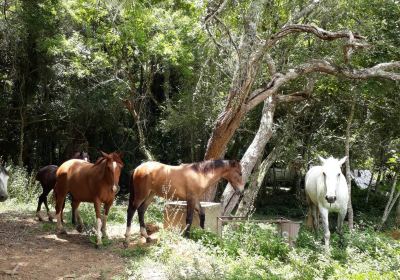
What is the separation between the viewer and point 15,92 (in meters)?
17.1

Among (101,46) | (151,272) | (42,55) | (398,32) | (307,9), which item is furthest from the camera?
(42,55)

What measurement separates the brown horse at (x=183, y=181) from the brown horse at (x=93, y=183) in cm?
45

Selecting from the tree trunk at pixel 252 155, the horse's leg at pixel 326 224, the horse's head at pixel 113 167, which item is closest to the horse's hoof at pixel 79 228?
the horse's head at pixel 113 167

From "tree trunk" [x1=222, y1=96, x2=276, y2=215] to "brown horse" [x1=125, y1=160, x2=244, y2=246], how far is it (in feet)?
8.39

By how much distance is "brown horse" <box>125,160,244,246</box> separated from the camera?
7621 millimetres

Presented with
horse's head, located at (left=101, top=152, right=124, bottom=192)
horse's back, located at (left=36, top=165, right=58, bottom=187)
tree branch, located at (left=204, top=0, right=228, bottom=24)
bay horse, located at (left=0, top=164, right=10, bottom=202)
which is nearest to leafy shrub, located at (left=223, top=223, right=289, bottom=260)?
horse's head, located at (left=101, top=152, right=124, bottom=192)

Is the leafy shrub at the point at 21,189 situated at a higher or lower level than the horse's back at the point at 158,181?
lower

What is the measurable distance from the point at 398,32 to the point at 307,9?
256 cm

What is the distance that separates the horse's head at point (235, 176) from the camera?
7.83 metres

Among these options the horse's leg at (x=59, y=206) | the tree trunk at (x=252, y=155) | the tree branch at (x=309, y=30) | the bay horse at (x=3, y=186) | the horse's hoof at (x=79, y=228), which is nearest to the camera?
the bay horse at (x=3, y=186)

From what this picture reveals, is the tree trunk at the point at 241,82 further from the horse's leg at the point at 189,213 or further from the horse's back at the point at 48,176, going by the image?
the horse's back at the point at 48,176

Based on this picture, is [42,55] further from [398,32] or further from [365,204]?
[365,204]

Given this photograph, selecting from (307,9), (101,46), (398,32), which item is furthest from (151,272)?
(101,46)

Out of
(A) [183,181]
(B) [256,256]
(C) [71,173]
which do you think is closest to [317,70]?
(A) [183,181]
